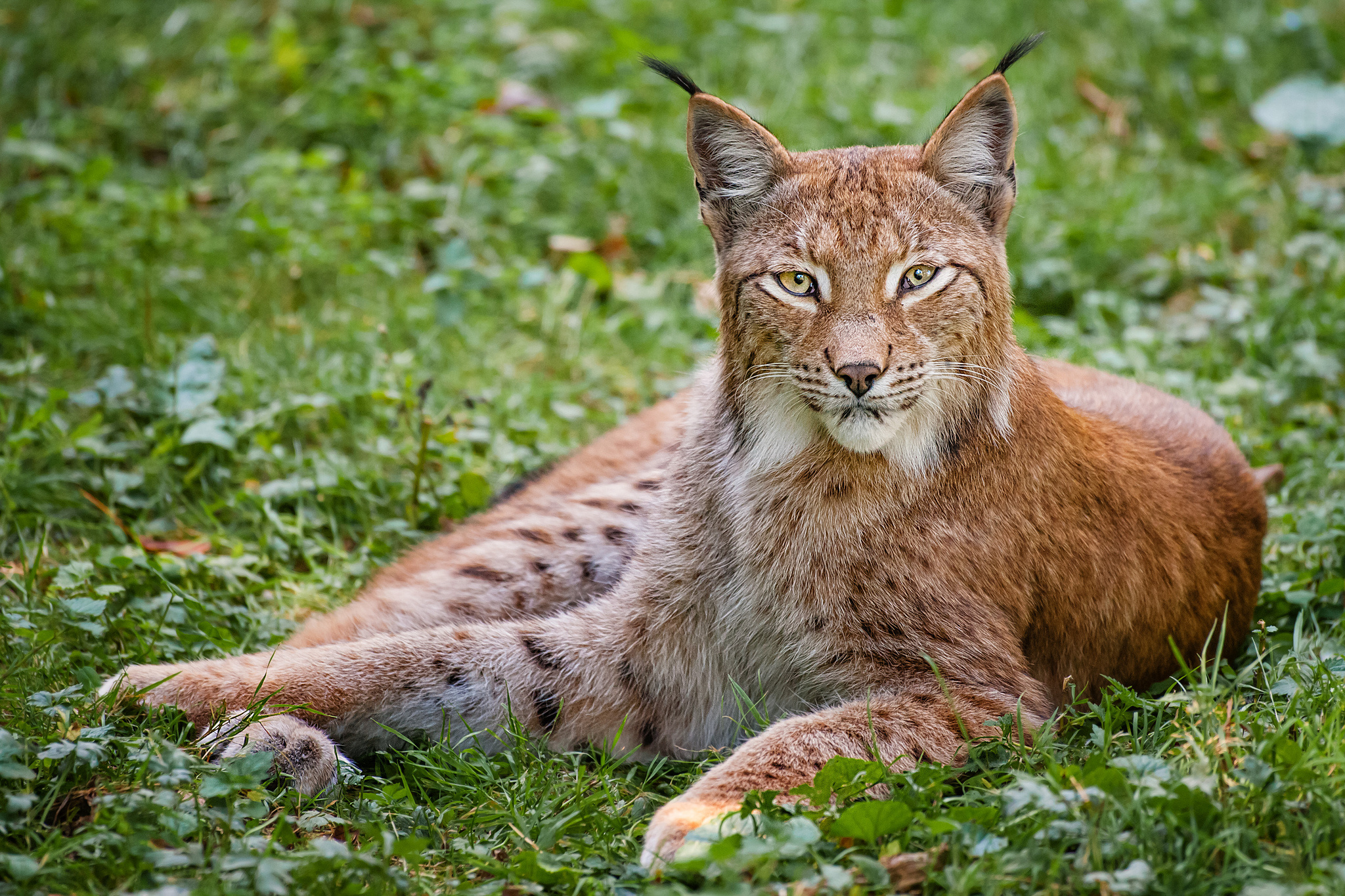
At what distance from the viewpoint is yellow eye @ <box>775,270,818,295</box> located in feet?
11.8

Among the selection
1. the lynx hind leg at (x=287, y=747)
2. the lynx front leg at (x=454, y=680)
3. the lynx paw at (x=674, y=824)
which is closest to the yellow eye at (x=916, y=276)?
the lynx front leg at (x=454, y=680)

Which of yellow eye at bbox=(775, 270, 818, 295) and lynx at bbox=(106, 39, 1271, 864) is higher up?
yellow eye at bbox=(775, 270, 818, 295)

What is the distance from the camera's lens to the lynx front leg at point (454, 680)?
3.79m

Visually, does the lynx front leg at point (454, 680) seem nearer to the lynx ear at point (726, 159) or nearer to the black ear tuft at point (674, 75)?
the lynx ear at point (726, 159)

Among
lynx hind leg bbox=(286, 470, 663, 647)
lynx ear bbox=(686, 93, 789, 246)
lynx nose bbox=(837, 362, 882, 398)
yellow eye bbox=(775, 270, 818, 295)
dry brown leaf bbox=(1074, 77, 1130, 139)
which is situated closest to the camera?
lynx nose bbox=(837, 362, 882, 398)

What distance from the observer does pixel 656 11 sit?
8.77 meters

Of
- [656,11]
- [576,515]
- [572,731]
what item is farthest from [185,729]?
[656,11]

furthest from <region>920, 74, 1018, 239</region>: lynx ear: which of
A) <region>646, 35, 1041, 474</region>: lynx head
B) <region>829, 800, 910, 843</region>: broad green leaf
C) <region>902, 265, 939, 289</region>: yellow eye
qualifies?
<region>829, 800, 910, 843</region>: broad green leaf

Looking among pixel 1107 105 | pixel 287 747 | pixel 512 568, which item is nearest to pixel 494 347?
pixel 512 568

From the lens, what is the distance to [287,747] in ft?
11.6

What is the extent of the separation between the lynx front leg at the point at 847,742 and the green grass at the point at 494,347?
12 cm

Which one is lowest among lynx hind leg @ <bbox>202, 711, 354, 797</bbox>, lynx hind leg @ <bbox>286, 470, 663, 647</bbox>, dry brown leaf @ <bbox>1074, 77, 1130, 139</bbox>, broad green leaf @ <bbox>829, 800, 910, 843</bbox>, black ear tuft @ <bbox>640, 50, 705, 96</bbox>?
lynx hind leg @ <bbox>202, 711, 354, 797</bbox>

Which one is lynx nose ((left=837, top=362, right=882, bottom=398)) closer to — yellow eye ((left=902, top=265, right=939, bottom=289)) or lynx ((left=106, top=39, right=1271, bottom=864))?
lynx ((left=106, top=39, right=1271, bottom=864))

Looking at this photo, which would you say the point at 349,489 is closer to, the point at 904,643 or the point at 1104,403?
the point at 904,643
